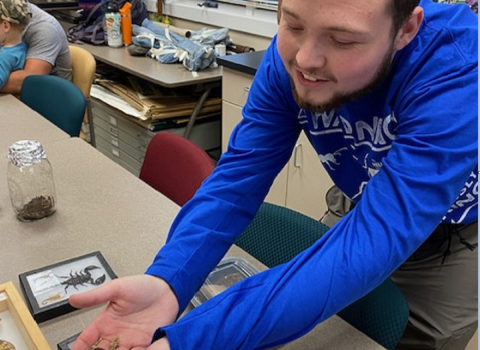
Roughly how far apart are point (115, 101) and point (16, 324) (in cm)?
214

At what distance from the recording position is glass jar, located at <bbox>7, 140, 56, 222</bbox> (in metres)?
1.20

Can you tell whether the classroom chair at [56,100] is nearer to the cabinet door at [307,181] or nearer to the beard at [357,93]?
the cabinet door at [307,181]

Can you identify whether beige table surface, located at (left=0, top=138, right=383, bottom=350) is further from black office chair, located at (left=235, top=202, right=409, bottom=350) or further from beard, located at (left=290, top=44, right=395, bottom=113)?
beard, located at (left=290, top=44, right=395, bottom=113)

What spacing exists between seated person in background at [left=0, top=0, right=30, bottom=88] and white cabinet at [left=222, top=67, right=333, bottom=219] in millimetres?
925

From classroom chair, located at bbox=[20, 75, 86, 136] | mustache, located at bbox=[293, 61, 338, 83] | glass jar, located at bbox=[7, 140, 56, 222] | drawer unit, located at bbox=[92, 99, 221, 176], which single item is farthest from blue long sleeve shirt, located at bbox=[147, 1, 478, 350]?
drawer unit, located at bbox=[92, 99, 221, 176]

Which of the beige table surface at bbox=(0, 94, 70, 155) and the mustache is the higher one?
the mustache

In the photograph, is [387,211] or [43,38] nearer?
[387,211]

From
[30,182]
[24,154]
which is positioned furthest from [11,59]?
[24,154]

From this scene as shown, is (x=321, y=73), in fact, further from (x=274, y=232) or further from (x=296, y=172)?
(x=296, y=172)

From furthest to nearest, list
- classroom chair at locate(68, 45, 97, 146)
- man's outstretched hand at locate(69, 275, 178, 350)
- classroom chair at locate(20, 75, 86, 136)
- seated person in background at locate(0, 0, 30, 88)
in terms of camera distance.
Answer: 1. classroom chair at locate(68, 45, 97, 146)
2. seated person in background at locate(0, 0, 30, 88)
3. classroom chair at locate(20, 75, 86, 136)
4. man's outstretched hand at locate(69, 275, 178, 350)

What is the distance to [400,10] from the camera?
73cm

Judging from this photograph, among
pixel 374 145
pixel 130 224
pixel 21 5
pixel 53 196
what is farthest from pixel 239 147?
pixel 21 5

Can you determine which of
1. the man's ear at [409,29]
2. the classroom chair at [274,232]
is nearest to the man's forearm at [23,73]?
the classroom chair at [274,232]

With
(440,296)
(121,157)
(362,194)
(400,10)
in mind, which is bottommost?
(121,157)
